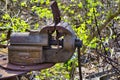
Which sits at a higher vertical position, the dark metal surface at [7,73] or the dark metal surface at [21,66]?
the dark metal surface at [21,66]

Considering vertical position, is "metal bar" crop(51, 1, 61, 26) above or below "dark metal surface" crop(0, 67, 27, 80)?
above

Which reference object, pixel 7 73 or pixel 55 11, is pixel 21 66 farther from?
pixel 55 11

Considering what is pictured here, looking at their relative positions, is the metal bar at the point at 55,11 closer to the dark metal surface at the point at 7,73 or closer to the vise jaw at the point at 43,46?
the vise jaw at the point at 43,46

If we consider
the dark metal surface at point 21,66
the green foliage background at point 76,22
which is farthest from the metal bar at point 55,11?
the green foliage background at point 76,22

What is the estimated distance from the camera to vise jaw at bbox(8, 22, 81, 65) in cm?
165

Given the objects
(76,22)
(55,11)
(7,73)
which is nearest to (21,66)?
(7,73)

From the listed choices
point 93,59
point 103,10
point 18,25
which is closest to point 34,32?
point 18,25

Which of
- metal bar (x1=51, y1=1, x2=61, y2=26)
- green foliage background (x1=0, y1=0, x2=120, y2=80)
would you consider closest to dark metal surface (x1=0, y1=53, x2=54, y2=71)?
metal bar (x1=51, y1=1, x2=61, y2=26)

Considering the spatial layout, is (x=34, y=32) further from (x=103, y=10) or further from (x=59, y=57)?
(x=103, y=10)

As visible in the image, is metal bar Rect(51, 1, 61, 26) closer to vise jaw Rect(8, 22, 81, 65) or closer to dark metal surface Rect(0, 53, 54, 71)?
vise jaw Rect(8, 22, 81, 65)

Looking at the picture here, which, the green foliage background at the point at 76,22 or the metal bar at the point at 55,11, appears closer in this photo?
the metal bar at the point at 55,11

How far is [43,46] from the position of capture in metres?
1.66

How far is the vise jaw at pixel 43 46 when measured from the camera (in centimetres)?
165

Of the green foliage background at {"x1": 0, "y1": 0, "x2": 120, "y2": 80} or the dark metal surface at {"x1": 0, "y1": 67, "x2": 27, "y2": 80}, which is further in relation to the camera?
the green foliage background at {"x1": 0, "y1": 0, "x2": 120, "y2": 80}
